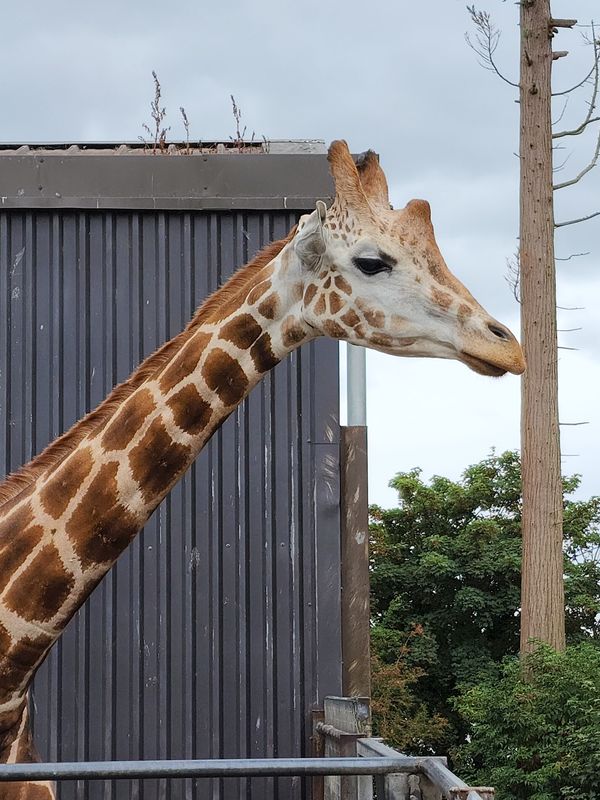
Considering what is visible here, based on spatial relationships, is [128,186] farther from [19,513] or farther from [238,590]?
[19,513]

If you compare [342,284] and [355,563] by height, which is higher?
[342,284]

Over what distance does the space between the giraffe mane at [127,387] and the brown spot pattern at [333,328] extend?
0.34 m

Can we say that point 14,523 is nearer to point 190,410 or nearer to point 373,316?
point 190,410

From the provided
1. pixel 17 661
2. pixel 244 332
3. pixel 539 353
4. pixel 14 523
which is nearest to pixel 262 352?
pixel 244 332

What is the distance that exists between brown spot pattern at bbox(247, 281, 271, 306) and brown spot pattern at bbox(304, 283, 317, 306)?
132 mm

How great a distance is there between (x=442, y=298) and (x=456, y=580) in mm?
10964

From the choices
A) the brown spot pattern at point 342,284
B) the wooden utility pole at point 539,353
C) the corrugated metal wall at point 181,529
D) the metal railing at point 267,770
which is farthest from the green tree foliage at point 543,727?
the metal railing at point 267,770

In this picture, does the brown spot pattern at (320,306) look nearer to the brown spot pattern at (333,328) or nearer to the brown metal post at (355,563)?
the brown spot pattern at (333,328)

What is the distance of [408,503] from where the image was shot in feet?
49.0

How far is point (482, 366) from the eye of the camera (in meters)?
3.55

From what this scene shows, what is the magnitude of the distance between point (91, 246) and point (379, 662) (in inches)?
314

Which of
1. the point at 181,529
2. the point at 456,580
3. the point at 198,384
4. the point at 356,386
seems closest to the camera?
the point at 198,384

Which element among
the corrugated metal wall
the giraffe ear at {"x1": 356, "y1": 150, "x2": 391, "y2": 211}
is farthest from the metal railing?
the corrugated metal wall

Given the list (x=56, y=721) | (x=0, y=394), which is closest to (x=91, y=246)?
(x=0, y=394)
